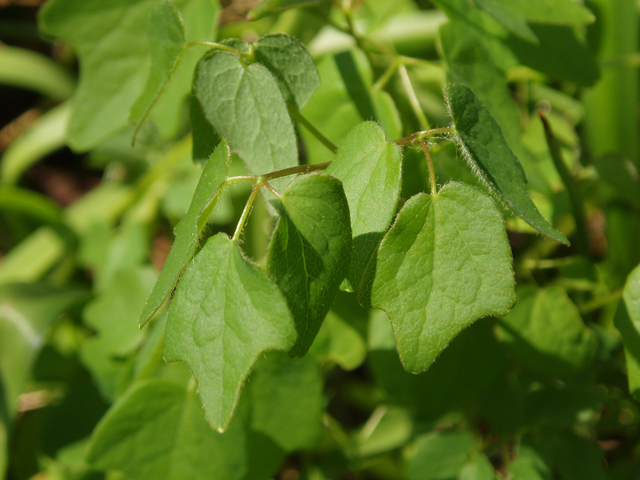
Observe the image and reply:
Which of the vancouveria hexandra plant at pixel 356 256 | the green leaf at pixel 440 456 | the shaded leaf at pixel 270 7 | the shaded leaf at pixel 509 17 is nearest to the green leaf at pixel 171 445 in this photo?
the vancouveria hexandra plant at pixel 356 256

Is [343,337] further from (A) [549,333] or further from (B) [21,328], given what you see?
(B) [21,328]

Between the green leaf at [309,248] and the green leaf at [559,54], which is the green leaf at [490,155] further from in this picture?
the green leaf at [559,54]

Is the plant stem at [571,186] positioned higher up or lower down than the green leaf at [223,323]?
lower down

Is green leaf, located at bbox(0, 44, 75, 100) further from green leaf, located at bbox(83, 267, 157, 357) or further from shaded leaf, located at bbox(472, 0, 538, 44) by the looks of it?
Result: shaded leaf, located at bbox(472, 0, 538, 44)

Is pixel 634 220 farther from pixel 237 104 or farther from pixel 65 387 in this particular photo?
pixel 65 387

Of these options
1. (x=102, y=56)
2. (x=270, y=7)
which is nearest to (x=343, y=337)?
(x=270, y=7)

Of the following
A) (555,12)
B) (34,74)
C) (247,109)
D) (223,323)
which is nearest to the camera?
(223,323)
